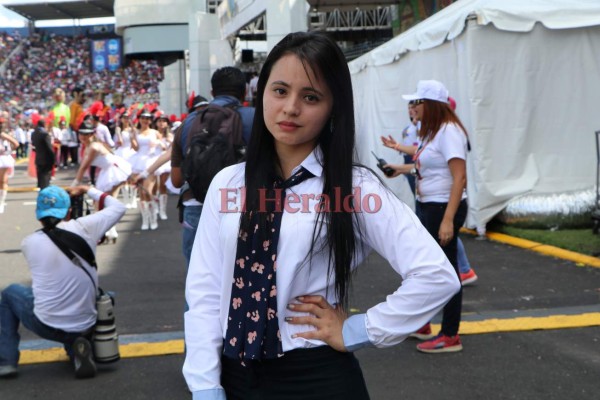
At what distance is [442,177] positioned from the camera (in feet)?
18.1

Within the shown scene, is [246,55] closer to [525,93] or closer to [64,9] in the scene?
[525,93]

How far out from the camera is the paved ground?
489 cm

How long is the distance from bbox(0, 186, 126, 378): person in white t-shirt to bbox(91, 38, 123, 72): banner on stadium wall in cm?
7210

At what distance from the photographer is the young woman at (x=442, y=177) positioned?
5348 mm

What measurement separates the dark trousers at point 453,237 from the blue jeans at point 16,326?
7.97 ft

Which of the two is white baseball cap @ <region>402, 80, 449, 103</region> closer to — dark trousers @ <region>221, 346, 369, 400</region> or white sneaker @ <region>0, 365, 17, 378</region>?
white sneaker @ <region>0, 365, 17, 378</region>

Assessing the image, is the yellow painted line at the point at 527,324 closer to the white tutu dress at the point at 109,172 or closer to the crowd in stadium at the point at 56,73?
the white tutu dress at the point at 109,172

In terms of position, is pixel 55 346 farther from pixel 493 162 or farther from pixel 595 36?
pixel 595 36

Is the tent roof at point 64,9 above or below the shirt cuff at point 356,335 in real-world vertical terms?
above

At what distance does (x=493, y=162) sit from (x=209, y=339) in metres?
8.51

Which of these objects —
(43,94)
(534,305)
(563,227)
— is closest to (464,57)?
(563,227)

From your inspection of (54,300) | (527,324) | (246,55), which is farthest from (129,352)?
(246,55)

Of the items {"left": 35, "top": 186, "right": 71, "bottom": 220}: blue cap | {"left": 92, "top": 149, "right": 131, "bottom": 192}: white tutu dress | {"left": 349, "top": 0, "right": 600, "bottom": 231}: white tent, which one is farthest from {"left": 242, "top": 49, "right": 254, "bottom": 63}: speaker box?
{"left": 35, "top": 186, "right": 71, "bottom": 220}: blue cap

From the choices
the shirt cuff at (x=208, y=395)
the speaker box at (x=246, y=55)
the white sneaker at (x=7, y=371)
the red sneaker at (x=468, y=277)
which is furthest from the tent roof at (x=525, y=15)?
the speaker box at (x=246, y=55)
